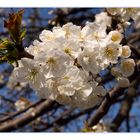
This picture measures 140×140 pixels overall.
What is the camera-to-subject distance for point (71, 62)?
3.78 feet

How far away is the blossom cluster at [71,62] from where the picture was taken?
1.14 m

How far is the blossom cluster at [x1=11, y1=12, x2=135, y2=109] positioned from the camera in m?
1.14

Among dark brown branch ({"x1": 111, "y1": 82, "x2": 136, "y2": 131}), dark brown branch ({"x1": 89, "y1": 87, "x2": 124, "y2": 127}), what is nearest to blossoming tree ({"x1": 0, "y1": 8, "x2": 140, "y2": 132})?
dark brown branch ({"x1": 89, "y1": 87, "x2": 124, "y2": 127})

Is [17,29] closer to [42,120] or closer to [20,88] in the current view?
[42,120]

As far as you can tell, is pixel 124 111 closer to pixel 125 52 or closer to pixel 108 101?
pixel 108 101

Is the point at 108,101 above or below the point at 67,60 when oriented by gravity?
below

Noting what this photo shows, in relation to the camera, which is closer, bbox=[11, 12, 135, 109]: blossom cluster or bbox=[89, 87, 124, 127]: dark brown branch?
bbox=[11, 12, 135, 109]: blossom cluster

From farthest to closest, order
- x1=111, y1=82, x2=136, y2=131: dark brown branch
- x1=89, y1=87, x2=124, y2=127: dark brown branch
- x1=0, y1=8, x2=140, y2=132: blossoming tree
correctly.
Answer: x1=111, y1=82, x2=136, y2=131: dark brown branch, x1=89, y1=87, x2=124, y2=127: dark brown branch, x1=0, y1=8, x2=140, y2=132: blossoming tree

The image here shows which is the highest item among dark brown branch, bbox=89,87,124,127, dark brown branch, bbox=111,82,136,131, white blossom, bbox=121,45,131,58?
white blossom, bbox=121,45,131,58

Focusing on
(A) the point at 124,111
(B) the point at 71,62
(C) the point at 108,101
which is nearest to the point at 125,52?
(B) the point at 71,62

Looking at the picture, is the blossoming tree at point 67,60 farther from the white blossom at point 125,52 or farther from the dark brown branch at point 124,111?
the dark brown branch at point 124,111

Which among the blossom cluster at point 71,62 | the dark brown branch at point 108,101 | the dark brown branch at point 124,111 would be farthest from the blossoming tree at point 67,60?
the dark brown branch at point 124,111

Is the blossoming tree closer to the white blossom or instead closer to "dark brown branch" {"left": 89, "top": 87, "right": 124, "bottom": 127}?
the white blossom
